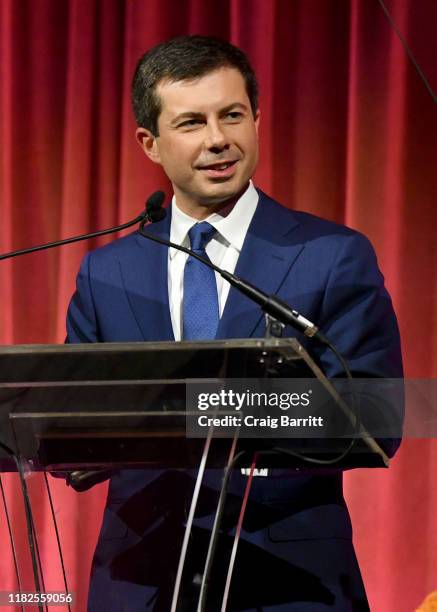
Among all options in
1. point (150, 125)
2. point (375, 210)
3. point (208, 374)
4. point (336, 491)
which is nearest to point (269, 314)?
point (208, 374)

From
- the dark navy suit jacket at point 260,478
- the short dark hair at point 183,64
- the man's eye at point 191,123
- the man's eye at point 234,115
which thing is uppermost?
the short dark hair at point 183,64

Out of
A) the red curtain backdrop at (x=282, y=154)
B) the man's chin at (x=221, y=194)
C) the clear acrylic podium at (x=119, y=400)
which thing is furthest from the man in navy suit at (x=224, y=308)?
the red curtain backdrop at (x=282, y=154)

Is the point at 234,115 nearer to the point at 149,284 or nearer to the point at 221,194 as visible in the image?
the point at 221,194

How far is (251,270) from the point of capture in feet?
5.64

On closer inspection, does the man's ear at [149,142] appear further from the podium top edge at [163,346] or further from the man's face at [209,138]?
the podium top edge at [163,346]

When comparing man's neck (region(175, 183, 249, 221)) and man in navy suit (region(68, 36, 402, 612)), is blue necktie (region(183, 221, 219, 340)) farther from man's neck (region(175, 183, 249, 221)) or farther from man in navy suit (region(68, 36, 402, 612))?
man's neck (region(175, 183, 249, 221))

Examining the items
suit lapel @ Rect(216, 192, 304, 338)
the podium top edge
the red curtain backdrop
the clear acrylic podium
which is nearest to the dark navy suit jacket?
suit lapel @ Rect(216, 192, 304, 338)

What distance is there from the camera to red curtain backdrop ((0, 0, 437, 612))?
2643 mm

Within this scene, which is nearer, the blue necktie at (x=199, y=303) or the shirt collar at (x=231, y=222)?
the blue necktie at (x=199, y=303)

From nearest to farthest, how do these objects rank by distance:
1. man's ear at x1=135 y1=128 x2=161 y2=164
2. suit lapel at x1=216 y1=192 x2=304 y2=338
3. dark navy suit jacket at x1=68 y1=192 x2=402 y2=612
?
dark navy suit jacket at x1=68 y1=192 x2=402 y2=612 → suit lapel at x1=216 y1=192 x2=304 y2=338 → man's ear at x1=135 y1=128 x2=161 y2=164

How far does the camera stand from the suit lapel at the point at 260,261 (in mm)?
1645

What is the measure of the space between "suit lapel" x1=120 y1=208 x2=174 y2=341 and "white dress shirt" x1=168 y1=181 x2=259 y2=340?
0.02 m

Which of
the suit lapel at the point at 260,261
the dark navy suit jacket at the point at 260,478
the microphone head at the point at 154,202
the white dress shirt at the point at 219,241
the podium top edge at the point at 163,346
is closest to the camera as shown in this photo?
the podium top edge at the point at 163,346

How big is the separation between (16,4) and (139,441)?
2.03m
